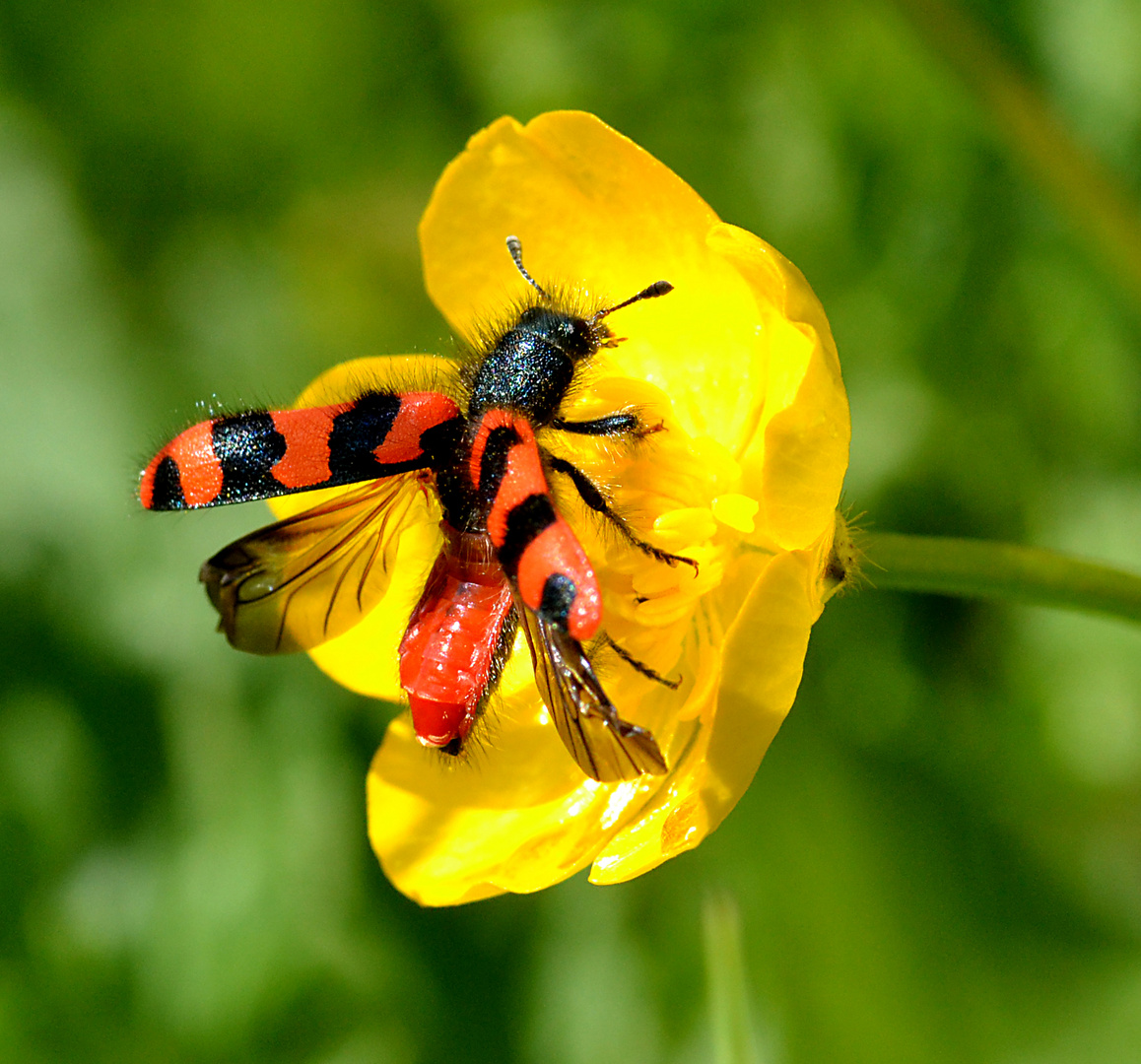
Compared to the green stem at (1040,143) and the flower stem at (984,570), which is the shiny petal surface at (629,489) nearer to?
the flower stem at (984,570)

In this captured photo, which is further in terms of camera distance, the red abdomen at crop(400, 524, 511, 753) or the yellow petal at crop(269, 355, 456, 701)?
the yellow petal at crop(269, 355, 456, 701)

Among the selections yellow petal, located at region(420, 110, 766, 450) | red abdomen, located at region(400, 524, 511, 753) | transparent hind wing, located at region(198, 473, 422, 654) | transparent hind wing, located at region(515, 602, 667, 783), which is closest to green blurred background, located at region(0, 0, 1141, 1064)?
yellow petal, located at region(420, 110, 766, 450)

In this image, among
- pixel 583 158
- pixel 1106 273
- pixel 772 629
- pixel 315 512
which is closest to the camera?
pixel 772 629

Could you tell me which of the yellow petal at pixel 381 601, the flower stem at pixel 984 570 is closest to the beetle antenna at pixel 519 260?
the yellow petal at pixel 381 601

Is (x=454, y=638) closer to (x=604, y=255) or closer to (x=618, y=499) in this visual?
(x=618, y=499)

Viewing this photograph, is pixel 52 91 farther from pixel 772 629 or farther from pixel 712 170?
pixel 772 629

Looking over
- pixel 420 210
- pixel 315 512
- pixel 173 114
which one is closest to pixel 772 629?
pixel 315 512

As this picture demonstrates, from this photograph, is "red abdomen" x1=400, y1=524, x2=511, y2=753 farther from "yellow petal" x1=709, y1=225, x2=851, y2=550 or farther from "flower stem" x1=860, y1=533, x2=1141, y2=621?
"flower stem" x1=860, y1=533, x2=1141, y2=621
